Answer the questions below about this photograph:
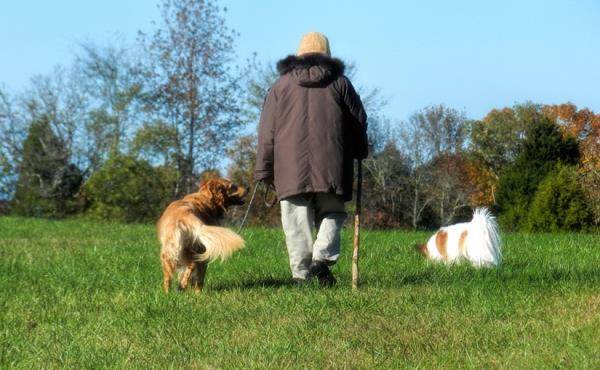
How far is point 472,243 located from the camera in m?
9.98

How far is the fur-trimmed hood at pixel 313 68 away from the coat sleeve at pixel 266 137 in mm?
299

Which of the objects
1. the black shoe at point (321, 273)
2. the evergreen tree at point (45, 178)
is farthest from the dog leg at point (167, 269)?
the evergreen tree at point (45, 178)

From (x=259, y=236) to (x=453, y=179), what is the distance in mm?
31887

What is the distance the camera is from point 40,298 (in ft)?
25.2

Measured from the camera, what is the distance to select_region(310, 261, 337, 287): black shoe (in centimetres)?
812

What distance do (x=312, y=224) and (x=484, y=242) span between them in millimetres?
2591

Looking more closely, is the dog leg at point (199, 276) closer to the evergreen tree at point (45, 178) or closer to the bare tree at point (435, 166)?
Answer: the evergreen tree at point (45, 178)

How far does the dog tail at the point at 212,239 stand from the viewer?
24.2 ft

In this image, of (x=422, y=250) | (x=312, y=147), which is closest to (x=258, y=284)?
(x=312, y=147)

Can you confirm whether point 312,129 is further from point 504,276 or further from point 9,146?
point 9,146

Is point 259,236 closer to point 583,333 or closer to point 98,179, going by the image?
point 583,333

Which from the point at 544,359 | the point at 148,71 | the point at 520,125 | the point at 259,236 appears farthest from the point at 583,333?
the point at 520,125

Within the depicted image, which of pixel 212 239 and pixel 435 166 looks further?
pixel 435 166

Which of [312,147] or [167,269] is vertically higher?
[312,147]
